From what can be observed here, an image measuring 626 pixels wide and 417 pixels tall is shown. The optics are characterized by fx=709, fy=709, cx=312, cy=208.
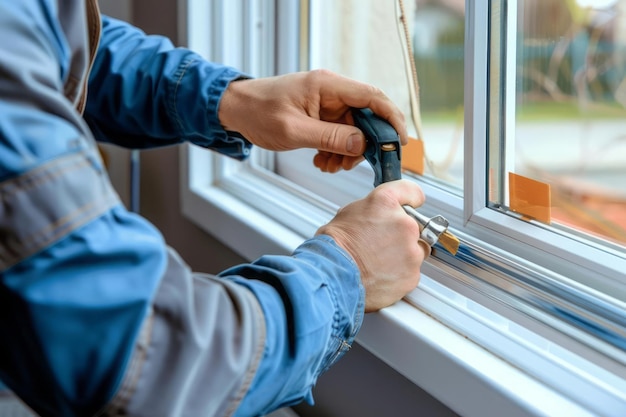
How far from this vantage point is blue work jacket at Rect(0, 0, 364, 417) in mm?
439

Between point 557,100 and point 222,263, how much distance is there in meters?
0.66

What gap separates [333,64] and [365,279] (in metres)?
0.66

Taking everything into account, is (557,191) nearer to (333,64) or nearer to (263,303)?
(263,303)

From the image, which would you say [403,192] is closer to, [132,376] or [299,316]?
[299,316]

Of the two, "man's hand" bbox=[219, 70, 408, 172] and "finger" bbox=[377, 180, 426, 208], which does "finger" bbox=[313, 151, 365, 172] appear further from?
"finger" bbox=[377, 180, 426, 208]

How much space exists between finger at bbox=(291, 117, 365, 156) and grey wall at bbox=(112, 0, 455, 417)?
236 millimetres

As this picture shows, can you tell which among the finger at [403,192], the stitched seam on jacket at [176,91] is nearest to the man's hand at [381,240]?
the finger at [403,192]

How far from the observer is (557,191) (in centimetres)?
78

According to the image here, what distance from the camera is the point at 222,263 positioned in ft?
4.21

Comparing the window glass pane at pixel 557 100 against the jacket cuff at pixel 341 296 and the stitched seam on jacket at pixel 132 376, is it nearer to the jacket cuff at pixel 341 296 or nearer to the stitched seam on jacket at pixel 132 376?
the jacket cuff at pixel 341 296

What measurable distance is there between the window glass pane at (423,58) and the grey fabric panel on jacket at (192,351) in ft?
1.54

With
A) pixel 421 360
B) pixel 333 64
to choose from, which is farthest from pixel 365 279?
pixel 333 64

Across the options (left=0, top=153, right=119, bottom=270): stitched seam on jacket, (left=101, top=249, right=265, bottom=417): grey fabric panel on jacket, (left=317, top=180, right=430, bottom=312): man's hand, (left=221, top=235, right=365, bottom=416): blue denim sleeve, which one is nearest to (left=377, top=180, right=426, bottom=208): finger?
(left=317, top=180, right=430, bottom=312): man's hand

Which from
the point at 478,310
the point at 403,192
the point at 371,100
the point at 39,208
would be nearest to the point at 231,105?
the point at 371,100
